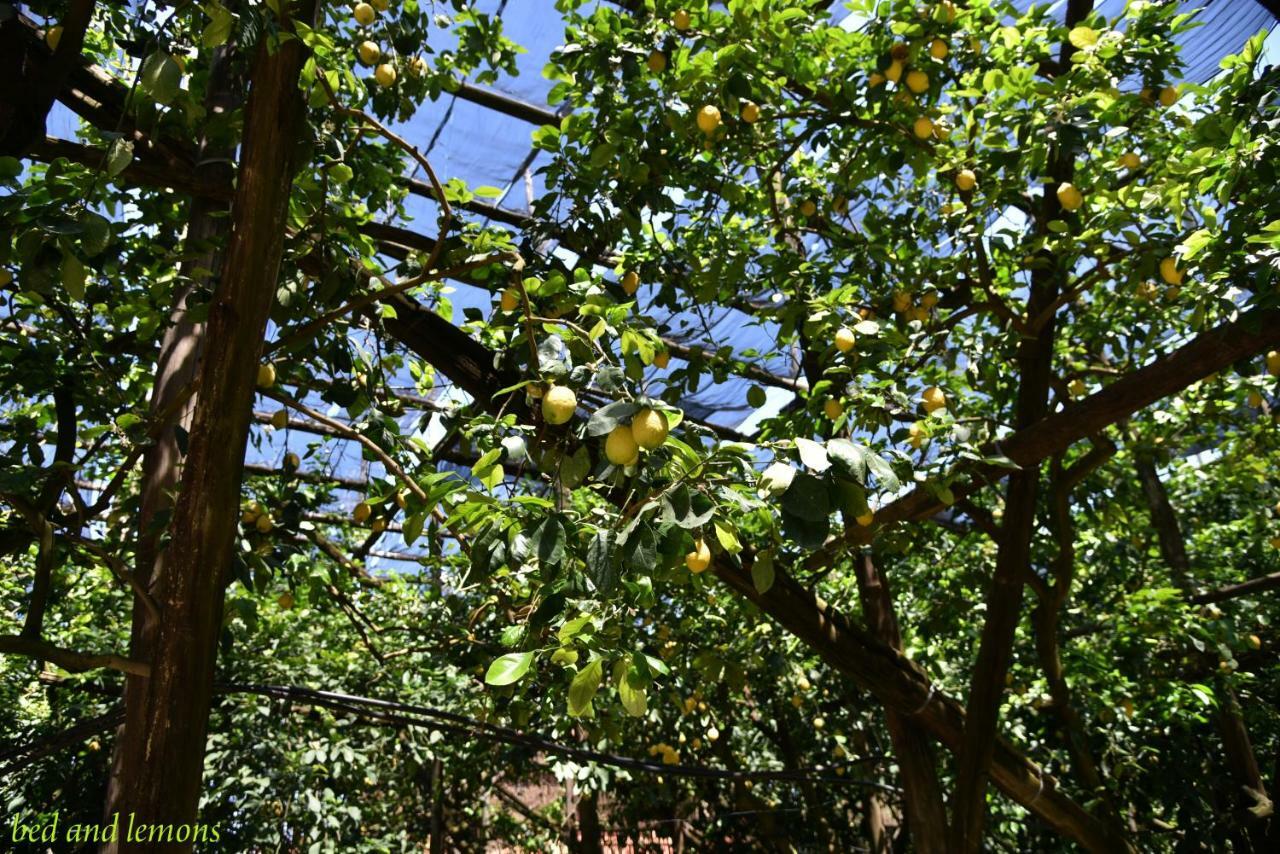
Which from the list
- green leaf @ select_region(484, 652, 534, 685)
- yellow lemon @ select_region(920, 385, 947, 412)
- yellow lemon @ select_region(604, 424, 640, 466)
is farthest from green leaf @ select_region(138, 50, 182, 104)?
yellow lemon @ select_region(920, 385, 947, 412)

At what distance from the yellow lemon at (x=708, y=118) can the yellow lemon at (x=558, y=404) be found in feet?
3.74


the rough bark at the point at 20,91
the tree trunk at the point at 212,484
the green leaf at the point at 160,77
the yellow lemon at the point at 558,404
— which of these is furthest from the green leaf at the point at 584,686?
the rough bark at the point at 20,91

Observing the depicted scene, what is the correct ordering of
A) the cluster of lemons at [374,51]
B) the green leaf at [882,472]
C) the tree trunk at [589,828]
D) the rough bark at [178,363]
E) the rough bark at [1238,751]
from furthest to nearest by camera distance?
the tree trunk at [589,828]
the rough bark at [1238,751]
the cluster of lemons at [374,51]
the rough bark at [178,363]
the green leaf at [882,472]

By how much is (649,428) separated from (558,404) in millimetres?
222

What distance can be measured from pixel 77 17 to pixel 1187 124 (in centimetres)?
208

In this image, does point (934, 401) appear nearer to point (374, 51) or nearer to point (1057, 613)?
point (1057, 613)

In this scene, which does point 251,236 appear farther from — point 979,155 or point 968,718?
point 968,718

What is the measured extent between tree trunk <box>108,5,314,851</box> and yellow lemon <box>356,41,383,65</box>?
0.78 m

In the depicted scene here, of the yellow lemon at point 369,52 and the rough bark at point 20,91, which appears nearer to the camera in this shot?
the rough bark at point 20,91

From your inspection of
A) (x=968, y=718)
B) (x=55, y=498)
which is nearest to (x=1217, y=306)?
(x=968, y=718)

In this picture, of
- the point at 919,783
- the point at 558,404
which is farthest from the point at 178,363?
the point at 919,783

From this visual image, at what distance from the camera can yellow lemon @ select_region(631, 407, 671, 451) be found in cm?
100

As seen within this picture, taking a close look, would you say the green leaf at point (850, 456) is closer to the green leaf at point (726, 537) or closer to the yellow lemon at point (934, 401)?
the green leaf at point (726, 537)

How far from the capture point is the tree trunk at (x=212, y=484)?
101 centimetres
